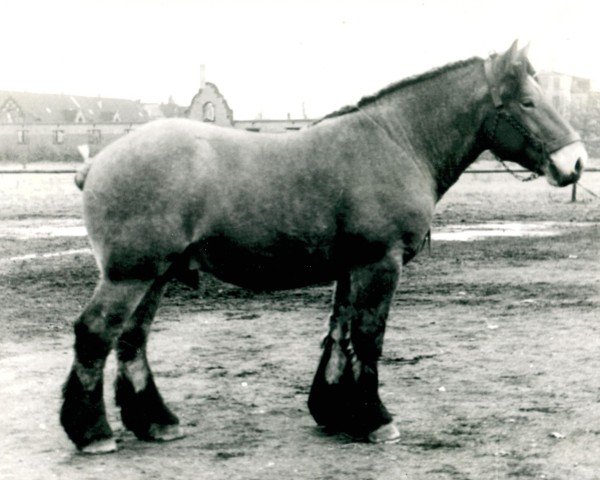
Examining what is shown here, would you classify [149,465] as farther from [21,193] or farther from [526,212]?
[21,193]

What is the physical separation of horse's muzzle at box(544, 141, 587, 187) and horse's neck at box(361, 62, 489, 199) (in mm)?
512

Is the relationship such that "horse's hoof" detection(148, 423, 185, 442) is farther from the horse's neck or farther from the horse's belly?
the horse's neck

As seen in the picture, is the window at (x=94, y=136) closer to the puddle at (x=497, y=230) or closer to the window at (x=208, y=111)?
the window at (x=208, y=111)

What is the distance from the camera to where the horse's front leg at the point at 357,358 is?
16.3 ft

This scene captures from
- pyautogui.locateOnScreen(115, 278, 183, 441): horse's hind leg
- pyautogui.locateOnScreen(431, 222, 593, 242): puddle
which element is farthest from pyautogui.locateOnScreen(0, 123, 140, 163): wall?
pyautogui.locateOnScreen(115, 278, 183, 441): horse's hind leg

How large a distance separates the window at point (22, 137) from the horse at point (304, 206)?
77.9 meters

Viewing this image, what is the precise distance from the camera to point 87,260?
Result: 41.7 feet

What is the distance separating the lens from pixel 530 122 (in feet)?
16.9

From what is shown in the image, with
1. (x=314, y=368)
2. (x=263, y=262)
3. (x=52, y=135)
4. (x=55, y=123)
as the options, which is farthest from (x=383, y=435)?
(x=52, y=135)

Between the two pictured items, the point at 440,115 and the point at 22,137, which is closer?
the point at 440,115

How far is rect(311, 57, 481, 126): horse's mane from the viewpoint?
17.3ft

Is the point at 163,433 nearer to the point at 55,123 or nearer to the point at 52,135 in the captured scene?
the point at 55,123

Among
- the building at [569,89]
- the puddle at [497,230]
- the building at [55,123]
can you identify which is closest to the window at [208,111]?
the building at [55,123]

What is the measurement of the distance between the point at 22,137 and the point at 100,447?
78.8 meters
